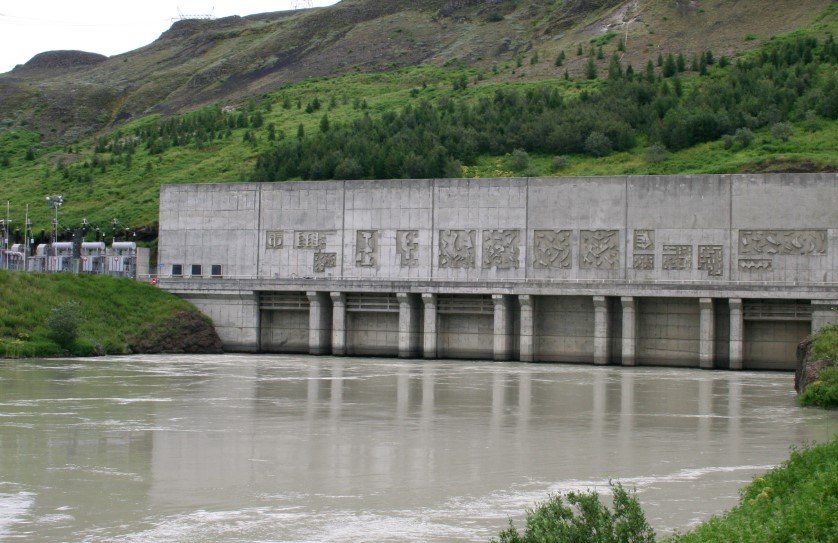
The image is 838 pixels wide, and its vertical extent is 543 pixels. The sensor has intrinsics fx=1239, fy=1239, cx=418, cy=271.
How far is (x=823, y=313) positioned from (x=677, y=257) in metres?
6.06

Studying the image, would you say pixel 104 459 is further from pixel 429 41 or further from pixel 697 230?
pixel 429 41

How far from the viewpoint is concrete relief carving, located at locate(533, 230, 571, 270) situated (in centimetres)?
5031

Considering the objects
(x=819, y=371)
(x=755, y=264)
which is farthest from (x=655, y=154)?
(x=819, y=371)

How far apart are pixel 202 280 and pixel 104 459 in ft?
119

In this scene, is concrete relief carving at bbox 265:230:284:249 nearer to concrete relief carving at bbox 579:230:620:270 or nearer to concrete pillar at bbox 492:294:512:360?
concrete pillar at bbox 492:294:512:360

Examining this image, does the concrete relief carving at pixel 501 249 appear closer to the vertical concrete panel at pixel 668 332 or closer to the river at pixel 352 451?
the vertical concrete panel at pixel 668 332

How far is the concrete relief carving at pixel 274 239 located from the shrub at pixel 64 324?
11.0m

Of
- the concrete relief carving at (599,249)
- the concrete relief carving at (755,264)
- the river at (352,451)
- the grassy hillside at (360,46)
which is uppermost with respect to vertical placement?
the grassy hillside at (360,46)

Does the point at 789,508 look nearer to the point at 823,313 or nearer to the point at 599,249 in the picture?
the point at 823,313

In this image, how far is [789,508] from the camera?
39.4ft

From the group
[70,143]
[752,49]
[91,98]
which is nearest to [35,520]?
[752,49]

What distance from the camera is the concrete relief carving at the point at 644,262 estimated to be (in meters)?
48.8

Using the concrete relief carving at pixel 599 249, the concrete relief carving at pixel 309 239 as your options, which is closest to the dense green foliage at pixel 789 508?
the concrete relief carving at pixel 599 249

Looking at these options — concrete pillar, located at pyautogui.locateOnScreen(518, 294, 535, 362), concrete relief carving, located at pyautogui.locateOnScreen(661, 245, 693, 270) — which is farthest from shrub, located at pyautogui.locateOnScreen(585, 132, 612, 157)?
concrete relief carving, located at pyautogui.locateOnScreen(661, 245, 693, 270)
